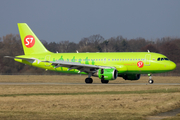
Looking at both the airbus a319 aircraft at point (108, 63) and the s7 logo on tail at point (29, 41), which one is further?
the s7 logo on tail at point (29, 41)

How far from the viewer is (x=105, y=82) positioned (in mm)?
42562

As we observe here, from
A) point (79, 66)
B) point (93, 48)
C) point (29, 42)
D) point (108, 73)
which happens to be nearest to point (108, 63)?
point (108, 73)

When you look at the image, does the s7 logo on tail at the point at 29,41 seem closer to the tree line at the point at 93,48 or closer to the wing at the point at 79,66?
the wing at the point at 79,66

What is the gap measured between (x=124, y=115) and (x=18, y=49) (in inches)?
3688

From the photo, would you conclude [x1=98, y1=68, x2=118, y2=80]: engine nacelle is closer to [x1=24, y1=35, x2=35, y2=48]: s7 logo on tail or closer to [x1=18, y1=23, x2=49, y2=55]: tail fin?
[x1=18, y1=23, x2=49, y2=55]: tail fin

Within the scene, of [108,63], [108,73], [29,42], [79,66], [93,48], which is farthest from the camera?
[93,48]

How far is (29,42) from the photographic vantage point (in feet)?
160

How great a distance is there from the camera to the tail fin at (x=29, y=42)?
4853cm

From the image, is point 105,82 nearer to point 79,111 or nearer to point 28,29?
point 28,29

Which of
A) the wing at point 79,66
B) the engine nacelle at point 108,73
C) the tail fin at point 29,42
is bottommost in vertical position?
the engine nacelle at point 108,73

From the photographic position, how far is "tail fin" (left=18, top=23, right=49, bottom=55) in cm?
4853

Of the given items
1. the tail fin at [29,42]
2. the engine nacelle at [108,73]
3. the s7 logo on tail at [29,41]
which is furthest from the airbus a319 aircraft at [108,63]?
the s7 logo on tail at [29,41]

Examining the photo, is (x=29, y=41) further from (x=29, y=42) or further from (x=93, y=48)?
(x=93, y=48)

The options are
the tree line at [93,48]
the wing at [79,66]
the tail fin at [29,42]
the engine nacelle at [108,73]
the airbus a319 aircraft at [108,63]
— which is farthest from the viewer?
the tree line at [93,48]
